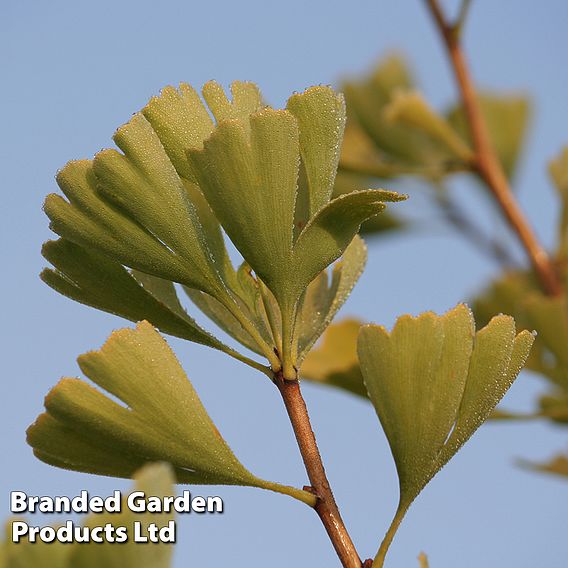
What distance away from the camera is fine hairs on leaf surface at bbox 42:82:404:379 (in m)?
0.73

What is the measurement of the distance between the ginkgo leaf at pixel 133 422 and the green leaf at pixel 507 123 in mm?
1880

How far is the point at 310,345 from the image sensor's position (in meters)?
0.81

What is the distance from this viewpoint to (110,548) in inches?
18.2

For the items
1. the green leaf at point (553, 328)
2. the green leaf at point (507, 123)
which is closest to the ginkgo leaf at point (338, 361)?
the green leaf at point (553, 328)

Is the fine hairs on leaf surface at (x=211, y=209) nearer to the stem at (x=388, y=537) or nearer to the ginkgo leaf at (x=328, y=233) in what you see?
the ginkgo leaf at (x=328, y=233)

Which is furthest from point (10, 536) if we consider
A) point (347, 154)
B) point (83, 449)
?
point (347, 154)

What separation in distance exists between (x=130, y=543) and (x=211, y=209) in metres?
0.34

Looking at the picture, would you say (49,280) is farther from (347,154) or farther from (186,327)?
(347,154)

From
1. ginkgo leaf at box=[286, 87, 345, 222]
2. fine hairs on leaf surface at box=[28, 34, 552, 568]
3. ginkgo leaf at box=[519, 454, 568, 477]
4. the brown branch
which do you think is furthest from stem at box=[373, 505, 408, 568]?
the brown branch

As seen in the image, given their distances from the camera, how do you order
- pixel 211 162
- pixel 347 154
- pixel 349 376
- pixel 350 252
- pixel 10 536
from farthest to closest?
pixel 347 154
pixel 349 376
pixel 350 252
pixel 211 162
pixel 10 536

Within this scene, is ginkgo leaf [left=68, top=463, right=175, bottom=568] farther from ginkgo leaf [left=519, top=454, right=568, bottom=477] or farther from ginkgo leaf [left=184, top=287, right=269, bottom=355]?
ginkgo leaf [left=519, top=454, right=568, bottom=477]

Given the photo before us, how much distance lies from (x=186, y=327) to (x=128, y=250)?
0.09 meters

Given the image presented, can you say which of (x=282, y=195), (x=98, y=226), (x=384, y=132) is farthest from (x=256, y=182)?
(x=384, y=132)

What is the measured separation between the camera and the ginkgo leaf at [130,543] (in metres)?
0.46
